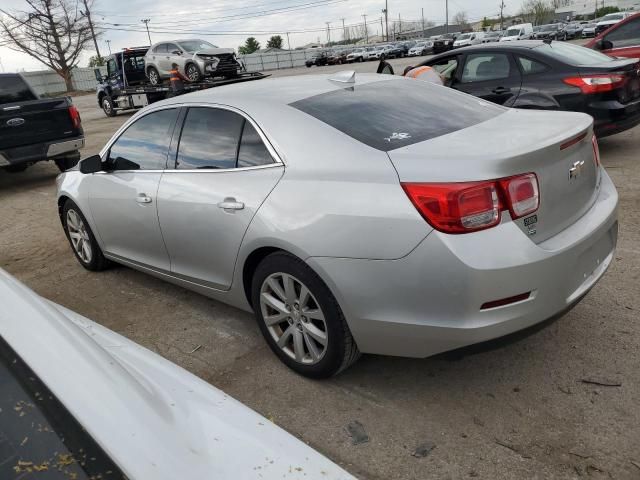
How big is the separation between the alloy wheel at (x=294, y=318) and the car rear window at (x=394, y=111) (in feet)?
2.74

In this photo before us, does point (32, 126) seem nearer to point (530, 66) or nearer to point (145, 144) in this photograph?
point (145, 144)

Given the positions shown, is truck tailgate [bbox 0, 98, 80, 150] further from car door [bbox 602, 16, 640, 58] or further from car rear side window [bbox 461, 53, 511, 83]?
car door [bbox 602, 16, 640, 58]

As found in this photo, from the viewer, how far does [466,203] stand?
2.35m

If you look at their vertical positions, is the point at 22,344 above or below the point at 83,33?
below

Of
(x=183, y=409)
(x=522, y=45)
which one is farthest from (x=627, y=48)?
(x=183, y=409)

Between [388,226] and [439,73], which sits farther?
[439,73]

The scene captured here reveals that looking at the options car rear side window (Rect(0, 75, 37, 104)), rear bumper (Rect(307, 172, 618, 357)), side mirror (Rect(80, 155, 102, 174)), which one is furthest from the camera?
car rear side window (Rect(0, 75, 37, 104))

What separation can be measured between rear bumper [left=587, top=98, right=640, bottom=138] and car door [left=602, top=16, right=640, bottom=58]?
324cm

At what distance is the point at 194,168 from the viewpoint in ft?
11.4

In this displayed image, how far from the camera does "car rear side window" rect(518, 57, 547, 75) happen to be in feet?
22.7

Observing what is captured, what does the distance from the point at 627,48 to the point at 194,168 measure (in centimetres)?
857

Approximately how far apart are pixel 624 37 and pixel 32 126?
402 inches

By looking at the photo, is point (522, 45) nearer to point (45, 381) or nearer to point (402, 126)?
point (402, 126)

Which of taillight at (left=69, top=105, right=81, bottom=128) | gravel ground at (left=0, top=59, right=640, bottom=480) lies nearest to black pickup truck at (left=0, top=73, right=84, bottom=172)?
taillight at (left=69, top=105, right=81, bottom=128)
